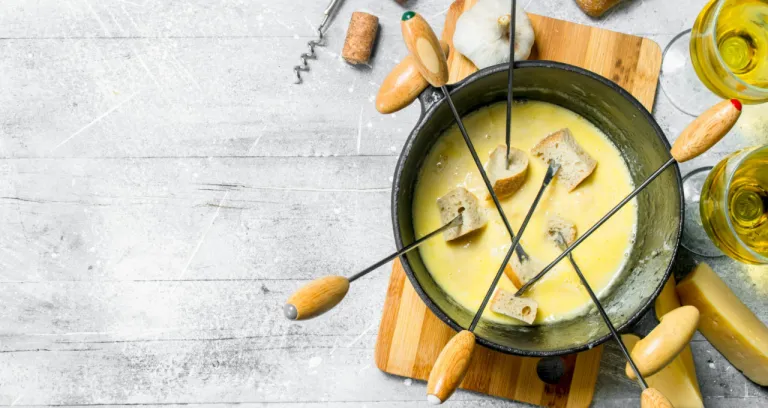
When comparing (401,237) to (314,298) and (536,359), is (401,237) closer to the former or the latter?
(314,298)

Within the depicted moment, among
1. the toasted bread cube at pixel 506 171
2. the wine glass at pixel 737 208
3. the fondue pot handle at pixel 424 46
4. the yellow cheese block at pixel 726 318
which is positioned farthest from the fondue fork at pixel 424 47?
the yellow cheese block at pixel 726 318

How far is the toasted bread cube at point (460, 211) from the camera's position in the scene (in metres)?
1.13

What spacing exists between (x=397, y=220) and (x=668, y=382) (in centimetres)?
60

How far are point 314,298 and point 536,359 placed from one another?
1.82 ft

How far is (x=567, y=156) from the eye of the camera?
1.15 meters

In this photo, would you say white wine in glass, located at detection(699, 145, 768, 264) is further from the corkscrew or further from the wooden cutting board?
the corkscrew

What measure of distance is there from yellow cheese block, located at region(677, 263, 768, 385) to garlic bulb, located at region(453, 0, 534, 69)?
0.50m

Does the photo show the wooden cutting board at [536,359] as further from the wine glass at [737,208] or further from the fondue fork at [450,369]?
the fondue fork at [450,369]

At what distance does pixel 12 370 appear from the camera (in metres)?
1.38

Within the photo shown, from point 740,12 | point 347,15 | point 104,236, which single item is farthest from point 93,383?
point 740,12

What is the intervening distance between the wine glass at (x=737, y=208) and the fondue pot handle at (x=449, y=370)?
0.52 meters

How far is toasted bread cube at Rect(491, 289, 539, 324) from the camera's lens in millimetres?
1123

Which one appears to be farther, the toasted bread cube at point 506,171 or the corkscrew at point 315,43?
the corkscrew at point 315,43

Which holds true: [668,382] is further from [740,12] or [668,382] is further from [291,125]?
[291,125]
